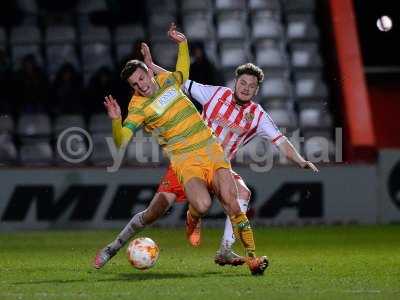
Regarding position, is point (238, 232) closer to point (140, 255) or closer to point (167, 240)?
point (140, 255)

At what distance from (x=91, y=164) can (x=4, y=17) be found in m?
4.13

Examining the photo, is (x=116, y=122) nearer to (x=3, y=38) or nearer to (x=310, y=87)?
(x=310, y=87)

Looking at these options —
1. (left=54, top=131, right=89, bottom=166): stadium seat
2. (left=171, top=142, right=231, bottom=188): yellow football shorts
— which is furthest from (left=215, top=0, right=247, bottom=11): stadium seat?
(left=171, top=142, right=231, bottom=188): yellow football shorts

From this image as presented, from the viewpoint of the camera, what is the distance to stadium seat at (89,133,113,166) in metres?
16.2

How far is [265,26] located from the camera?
63.0ft

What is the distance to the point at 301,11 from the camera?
63.2 ft

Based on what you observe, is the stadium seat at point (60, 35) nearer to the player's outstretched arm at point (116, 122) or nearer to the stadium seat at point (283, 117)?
the stadium seat at point (283, 117)

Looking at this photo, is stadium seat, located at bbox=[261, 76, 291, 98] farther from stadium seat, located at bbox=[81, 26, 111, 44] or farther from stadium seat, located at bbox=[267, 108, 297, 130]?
stadium seat, located at bbox=[81, 26, 111, 44]

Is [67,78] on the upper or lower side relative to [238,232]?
upper

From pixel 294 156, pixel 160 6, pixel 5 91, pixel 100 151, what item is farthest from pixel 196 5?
pixel 294 156

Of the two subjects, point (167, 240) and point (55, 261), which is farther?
point (167, 240)

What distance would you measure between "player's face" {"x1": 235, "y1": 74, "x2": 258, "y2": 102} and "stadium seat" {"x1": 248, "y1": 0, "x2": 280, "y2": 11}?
9666mm

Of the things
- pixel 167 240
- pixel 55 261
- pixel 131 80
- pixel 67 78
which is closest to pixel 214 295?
pixel 131 80

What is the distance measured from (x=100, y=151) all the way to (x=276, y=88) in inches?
126
